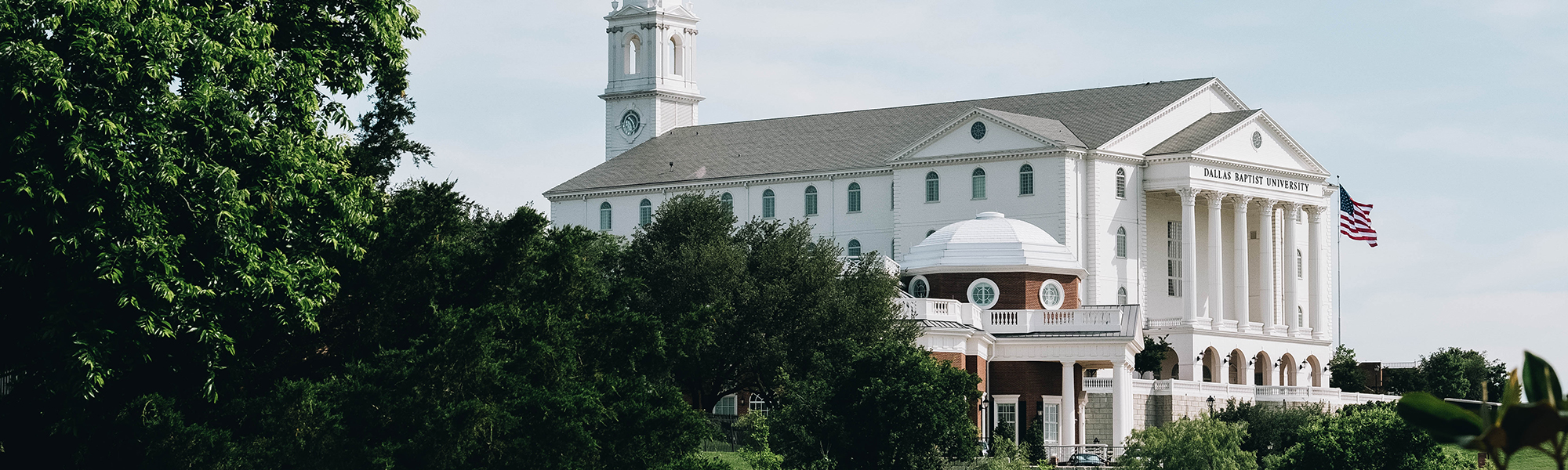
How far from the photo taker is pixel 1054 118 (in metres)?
90.1

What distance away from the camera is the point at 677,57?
10950 centimetres

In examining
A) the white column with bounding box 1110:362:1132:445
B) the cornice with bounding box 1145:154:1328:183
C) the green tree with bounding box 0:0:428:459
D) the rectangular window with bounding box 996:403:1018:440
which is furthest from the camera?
the cornice with bounding box 1145:154:1328:183

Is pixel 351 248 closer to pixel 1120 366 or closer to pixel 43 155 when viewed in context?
pixel 43 155

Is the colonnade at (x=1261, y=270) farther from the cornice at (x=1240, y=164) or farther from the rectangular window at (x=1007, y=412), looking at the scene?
the rectangular window at (x=1007, y=412)

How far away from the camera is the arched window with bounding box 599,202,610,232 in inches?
3967

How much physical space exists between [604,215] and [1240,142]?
1390 inches

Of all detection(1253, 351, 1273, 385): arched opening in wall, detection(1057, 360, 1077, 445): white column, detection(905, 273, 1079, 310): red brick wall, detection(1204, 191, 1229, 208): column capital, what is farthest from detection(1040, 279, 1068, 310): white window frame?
detection(1204, 191, 1229, 208): column capital

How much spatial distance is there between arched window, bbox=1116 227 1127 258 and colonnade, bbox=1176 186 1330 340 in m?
2.68

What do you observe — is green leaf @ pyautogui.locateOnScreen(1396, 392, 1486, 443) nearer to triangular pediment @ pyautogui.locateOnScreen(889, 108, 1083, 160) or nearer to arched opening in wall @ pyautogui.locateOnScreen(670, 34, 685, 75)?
triangular pediment @ pyautogui.locateOnScreen(889, 108, 1083, 160)

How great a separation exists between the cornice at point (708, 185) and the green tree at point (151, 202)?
64458 mm

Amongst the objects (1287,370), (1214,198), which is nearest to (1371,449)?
(1214,198)

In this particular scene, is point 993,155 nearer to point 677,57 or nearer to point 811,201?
point 811,201

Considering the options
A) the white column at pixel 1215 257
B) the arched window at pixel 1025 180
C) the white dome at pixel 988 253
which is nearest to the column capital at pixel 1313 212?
the white column at pixel 1215 257

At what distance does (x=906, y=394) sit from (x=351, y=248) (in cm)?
1542
